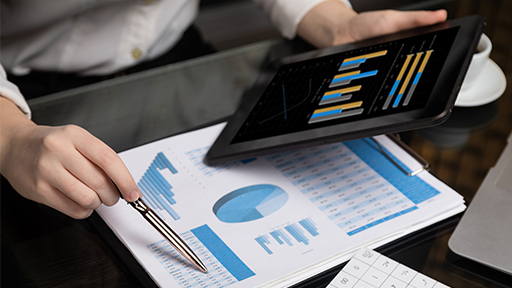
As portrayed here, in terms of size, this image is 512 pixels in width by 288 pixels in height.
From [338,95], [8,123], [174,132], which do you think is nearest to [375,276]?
[338,95]

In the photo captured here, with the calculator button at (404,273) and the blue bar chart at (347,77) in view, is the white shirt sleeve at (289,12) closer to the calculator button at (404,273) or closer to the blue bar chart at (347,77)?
the blue bar chart at (347,77)

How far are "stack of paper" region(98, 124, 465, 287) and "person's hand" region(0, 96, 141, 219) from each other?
0.05 metres

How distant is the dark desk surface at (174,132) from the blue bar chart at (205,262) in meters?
0.04

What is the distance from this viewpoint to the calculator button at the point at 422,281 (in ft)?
1.45

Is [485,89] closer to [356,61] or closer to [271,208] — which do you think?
[356,61]

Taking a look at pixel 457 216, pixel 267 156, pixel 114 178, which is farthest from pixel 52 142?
pixel 457 216

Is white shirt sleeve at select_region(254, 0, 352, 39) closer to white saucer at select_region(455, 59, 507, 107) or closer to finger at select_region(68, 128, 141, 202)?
white saucer at select_region(455, 59, 507, 107)

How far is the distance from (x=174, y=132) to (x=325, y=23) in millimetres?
346

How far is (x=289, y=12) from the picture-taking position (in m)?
0.89

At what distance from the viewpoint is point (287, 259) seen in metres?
0.48

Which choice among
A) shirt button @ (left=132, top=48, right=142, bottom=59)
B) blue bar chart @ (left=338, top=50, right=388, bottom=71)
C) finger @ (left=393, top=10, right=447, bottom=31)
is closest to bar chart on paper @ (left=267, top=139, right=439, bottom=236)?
blue bar chart @ (left=338, top=50, right=388, bottom=71)

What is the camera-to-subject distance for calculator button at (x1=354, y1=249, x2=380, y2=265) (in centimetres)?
47

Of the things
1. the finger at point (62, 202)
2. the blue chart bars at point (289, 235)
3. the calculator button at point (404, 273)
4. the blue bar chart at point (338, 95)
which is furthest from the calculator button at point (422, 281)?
the finger at point (62, 202)

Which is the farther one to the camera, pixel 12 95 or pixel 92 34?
pixel 92 34
